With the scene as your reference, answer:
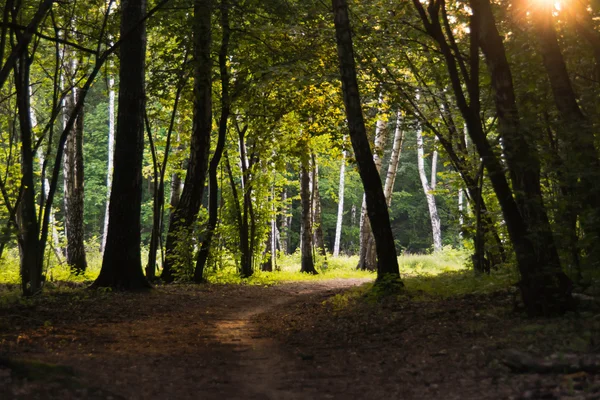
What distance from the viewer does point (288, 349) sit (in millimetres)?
6855

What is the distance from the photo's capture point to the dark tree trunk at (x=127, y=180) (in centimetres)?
1105

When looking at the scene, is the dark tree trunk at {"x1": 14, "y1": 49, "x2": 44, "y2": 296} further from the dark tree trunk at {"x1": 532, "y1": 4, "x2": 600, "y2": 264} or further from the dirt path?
the dark tree trunk at {"x1": 532, "y1": 4, "x2": 600, "y2": 264}

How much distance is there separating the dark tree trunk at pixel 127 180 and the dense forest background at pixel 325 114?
0.10ft

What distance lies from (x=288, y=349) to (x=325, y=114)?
1106cm

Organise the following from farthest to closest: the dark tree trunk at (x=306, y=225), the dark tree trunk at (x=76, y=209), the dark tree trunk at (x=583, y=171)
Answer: the dark tree trunk at (x=306, y=225) < the dark tree trunk at (x=76, y=209) < the dark tree trunk at (x=583, y=171)

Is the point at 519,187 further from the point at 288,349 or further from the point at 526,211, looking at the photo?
the point at 288,349

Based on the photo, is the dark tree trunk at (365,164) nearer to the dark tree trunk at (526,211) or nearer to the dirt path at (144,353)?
the dirt path at (144,353)

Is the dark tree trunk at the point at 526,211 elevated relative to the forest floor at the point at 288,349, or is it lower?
elevated

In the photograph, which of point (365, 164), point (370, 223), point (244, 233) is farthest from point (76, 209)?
point (365, 164)

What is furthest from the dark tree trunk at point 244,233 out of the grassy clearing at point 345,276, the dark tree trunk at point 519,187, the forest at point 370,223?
the dark tree trunk at point 519,187

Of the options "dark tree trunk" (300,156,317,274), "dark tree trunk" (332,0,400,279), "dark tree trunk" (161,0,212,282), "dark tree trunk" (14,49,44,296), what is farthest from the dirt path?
"dark tree trunk" (300,156,317,274)

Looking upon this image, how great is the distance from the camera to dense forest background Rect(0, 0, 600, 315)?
674cm

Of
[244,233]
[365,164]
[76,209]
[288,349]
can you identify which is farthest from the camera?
[244,233]

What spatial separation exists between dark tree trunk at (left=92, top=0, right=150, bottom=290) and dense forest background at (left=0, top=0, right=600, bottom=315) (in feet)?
0.10
